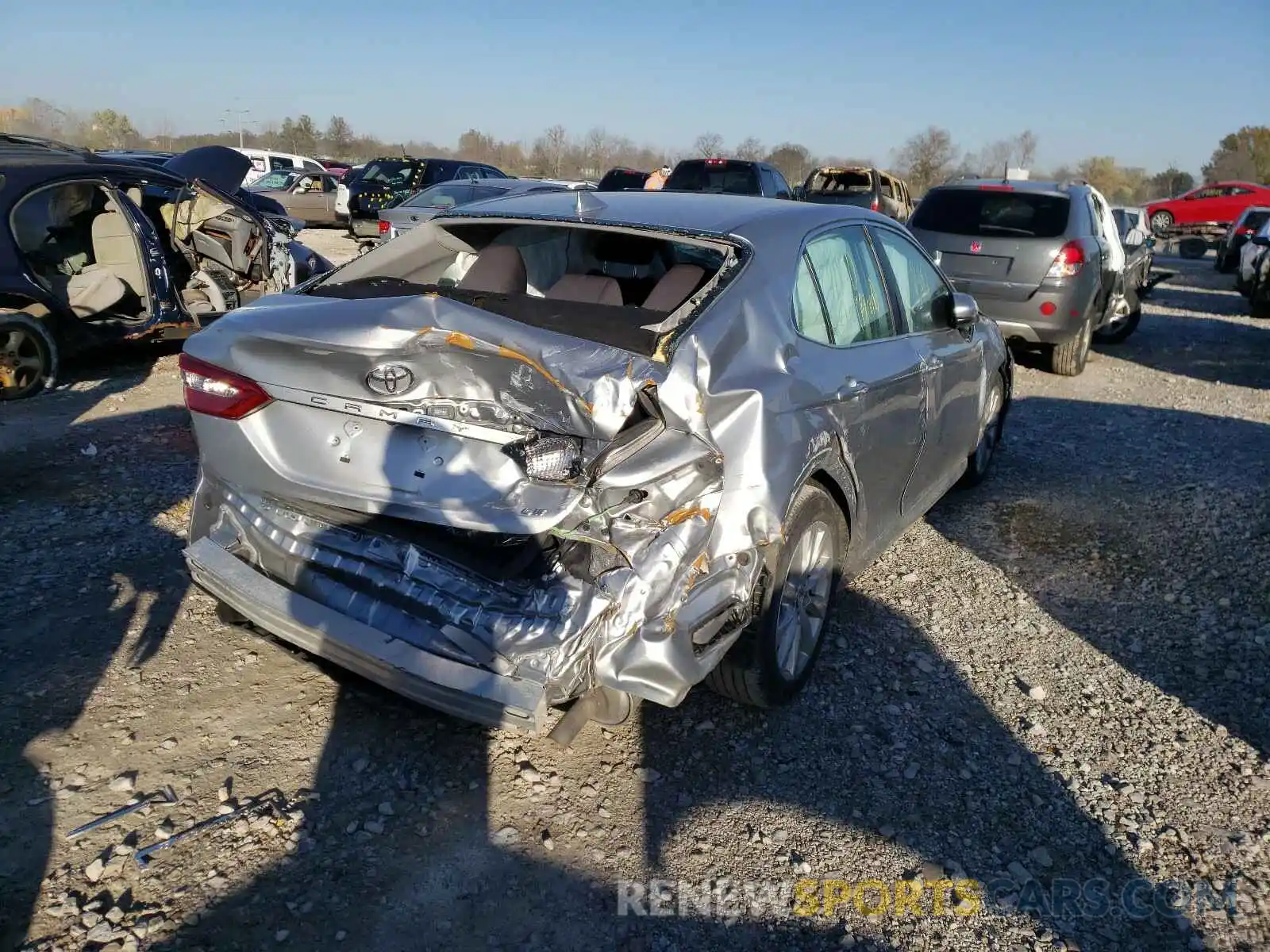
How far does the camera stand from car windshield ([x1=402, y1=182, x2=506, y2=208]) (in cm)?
1341

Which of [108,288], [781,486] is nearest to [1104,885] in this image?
[781,486]

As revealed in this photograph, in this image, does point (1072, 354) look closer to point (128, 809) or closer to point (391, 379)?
point (391, 379)

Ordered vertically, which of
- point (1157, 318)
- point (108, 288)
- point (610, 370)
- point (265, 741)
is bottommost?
point (1157, 318)

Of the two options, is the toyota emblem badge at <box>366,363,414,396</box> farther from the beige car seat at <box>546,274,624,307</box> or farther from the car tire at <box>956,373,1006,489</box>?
the car tire at <box>956,373,1006,489</box>

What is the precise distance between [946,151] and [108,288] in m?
51.7

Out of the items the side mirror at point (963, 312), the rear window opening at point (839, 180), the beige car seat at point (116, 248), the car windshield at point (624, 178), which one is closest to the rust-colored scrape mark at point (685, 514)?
the side mirror at point (963, 312)

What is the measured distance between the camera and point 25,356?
6820 millimetres

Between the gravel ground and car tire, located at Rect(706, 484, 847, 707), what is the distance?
0.18 m

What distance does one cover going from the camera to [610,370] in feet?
8.54

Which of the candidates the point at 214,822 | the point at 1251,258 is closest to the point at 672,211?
the point at 214,822

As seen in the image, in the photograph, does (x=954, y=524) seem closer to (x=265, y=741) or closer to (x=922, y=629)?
(x=922, y=629)

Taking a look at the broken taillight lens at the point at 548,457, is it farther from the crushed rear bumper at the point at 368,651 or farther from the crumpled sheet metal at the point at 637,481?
the crushed rear bumper at the point at 368,651

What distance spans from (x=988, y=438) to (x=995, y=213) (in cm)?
417

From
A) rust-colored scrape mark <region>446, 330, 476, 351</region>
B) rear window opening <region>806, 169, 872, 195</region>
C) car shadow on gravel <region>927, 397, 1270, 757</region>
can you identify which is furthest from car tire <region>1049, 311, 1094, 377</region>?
rear window opening <region>806, 169, 872, 195</region>
